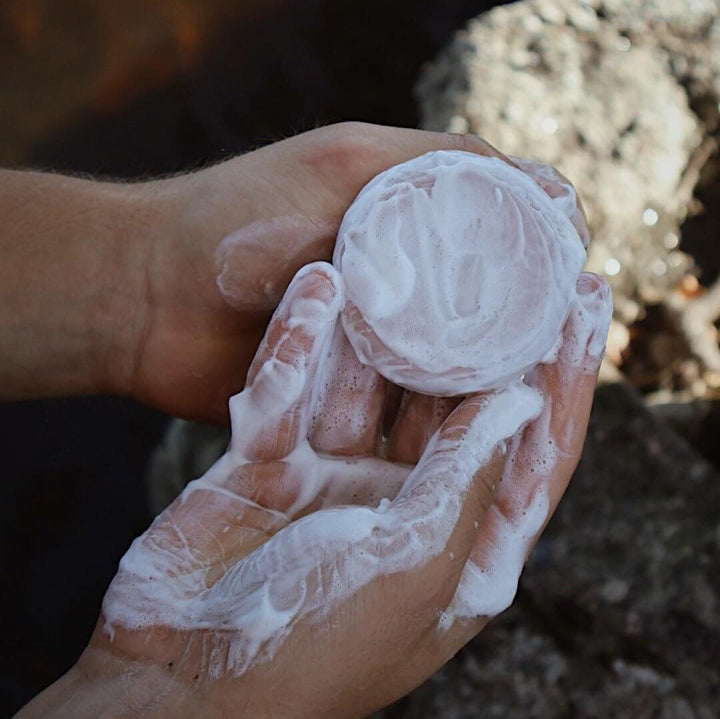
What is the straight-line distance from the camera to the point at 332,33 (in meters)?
2.71

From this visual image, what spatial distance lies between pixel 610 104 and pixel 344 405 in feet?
4.36

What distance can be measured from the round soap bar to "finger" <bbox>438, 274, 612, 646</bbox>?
0.04m

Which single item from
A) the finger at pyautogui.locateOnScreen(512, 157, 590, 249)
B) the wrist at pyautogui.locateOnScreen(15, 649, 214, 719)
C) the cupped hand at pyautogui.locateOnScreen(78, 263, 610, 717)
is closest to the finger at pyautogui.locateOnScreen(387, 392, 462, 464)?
the cupped hand at pyautogui.locateOnScreen(78, 263, 610, 717)

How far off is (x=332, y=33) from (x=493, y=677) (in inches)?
82.9

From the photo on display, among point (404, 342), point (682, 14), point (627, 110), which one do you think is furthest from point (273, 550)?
point (682, 14)

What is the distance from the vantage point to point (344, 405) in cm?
124

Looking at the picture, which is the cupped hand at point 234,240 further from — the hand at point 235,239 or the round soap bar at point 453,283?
the round soap bar at point 453,283

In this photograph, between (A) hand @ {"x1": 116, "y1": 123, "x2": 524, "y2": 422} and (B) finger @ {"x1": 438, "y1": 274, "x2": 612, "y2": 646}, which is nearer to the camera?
(B) finger @ {"x1": 438, "y1": 274, "x2": 612, "y2": 646}

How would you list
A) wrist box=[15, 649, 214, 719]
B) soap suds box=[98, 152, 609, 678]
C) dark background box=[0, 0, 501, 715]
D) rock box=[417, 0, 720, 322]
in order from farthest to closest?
dark background box=[0, 0, 501, 715] < rock box=[417, 0, 720, 322] < soap suds box=[98, 152, 609, 678] < wrist box=[15, 649, 214, 719]

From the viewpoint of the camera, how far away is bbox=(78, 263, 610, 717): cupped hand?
94 cm

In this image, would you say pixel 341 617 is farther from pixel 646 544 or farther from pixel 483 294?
pixel 646 544

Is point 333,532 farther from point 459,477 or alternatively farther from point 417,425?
point 417,425

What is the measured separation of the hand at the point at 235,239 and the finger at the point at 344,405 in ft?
0.52

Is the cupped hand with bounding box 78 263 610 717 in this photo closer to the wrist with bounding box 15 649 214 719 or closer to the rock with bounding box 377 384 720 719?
the wrist with bounding box 15 649 214 719
